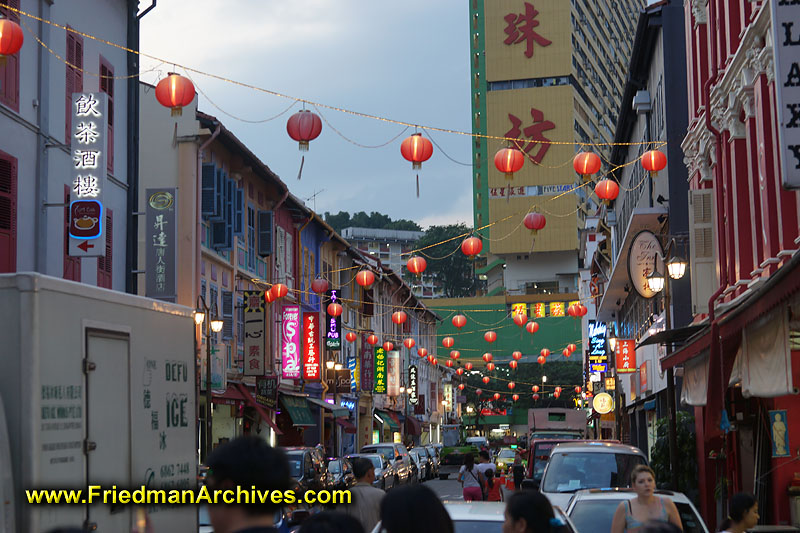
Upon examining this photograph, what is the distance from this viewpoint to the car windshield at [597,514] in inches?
455

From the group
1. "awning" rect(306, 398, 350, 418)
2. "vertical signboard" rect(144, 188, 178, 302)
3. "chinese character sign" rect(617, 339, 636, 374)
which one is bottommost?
"awning" rect(306, 398, 350, 418)

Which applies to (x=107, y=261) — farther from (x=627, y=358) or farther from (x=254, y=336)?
(x=627, y=358)

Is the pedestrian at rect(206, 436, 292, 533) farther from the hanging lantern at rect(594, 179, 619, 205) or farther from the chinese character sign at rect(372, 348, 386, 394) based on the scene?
the chinese character sign at rect(372, 348, 386, 394)

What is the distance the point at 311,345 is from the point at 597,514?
97.5ft

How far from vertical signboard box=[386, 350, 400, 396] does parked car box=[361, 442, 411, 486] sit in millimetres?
23263

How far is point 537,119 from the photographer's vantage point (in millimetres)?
99750

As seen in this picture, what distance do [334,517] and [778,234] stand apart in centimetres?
1285

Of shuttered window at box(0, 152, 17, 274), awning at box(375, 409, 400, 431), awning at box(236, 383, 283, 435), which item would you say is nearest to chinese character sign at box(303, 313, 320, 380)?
awning at box(236, 383, 283, 435)

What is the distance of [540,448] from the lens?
25438 millimetres

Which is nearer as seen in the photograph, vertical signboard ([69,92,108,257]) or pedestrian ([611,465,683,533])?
pedestrian ([611,465,683,533])

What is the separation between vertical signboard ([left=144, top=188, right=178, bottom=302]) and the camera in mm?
27547

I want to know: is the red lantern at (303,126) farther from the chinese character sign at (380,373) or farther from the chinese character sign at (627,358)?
the chinese character sign at (380,373)

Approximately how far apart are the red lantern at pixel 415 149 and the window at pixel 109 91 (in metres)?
7.55

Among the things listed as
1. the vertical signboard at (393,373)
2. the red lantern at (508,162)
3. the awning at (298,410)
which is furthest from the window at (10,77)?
the vertical signboard at (393,373)
